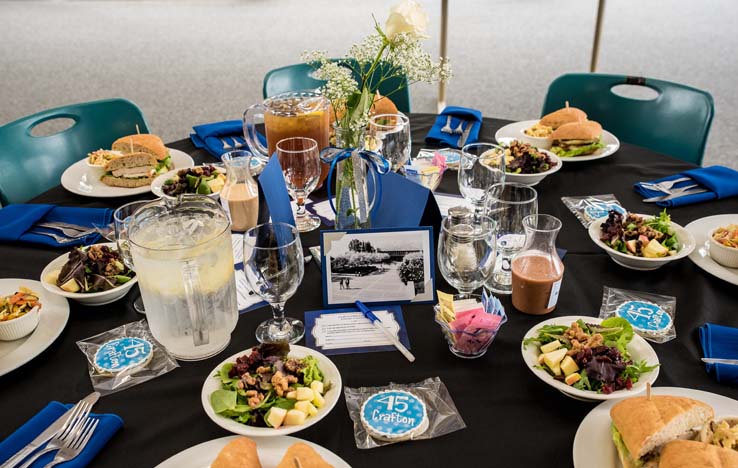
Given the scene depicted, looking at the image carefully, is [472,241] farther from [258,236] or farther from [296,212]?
[296,212]

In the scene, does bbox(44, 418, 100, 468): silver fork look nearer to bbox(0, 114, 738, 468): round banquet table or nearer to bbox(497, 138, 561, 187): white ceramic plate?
bbox(0, 114, 738, 468): round banquet table

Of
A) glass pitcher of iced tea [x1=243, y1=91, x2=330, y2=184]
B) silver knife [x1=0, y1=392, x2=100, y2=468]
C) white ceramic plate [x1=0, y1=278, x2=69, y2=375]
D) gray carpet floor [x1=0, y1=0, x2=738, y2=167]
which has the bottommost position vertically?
gray carpet floor [x1=0, y1=0, x2=738, y2=167]

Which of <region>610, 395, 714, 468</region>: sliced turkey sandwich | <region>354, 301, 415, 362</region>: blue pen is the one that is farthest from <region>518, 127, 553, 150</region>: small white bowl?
<region>610, 395, 714, 468</region>: sliced turkey sandwich

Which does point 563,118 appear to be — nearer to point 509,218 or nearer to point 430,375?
point 509,218

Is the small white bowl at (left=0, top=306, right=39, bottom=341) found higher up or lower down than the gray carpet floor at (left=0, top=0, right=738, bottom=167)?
higher up

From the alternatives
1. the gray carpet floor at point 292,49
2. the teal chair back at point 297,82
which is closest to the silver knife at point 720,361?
the teal chair back at point 297,82

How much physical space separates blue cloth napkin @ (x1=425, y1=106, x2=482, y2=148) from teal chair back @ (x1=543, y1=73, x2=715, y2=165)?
0.48 m

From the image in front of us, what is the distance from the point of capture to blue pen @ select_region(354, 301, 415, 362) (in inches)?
46.9

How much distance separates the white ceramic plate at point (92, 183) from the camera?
182 cm

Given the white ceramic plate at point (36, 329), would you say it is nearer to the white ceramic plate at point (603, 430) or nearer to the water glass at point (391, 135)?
the water glass at point (391, 135)

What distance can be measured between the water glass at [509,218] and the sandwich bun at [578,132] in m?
0.64

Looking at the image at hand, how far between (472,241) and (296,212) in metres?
0.60

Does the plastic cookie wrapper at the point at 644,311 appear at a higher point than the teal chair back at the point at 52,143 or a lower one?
lower

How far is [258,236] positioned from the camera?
47.5 inches
